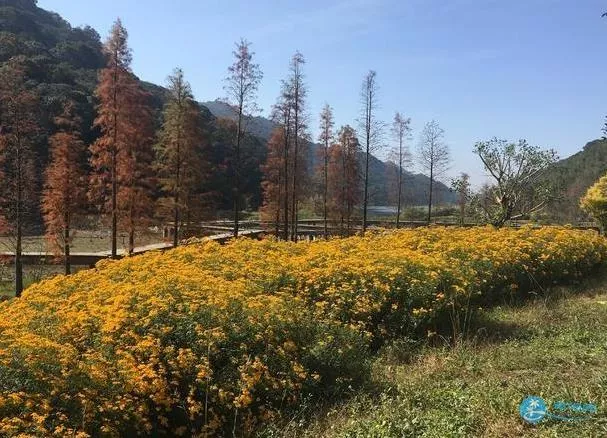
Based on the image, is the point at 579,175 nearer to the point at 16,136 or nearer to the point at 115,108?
the point at 115,108

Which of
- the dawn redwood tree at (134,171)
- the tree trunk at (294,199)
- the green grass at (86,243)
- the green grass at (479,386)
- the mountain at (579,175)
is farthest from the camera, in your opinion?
the mountain at (579,175)

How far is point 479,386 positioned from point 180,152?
21186mm

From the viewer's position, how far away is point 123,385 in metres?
4.04

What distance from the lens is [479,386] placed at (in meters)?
5.01

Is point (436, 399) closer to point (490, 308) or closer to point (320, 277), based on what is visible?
point (320, 277)

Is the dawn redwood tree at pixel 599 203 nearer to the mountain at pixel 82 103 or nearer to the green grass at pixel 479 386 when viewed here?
Answer: the green grass at pixel 479 386

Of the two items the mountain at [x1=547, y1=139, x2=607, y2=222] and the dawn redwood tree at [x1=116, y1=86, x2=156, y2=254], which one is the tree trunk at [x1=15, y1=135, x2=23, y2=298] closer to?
the dawn redwood tree at [x1=116, y1=86, x2=156, y2=254]

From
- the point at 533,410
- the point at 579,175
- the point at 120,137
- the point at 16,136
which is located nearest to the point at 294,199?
the point at 120,137

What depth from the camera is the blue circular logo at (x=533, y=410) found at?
3881mm

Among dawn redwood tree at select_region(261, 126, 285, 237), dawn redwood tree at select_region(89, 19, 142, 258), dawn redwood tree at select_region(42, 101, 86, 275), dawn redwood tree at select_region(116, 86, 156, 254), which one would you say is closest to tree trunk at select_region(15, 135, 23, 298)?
dawn redwood tree at select_region(42, 101, 86, 275)

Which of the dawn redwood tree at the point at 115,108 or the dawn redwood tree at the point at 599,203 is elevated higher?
the dawn redwood tree at the point at 115,108

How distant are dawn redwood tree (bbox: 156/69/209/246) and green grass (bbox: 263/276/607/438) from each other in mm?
18818

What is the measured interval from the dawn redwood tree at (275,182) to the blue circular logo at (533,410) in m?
25.2

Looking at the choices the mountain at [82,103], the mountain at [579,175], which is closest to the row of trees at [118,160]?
the mountain at [82,103]
